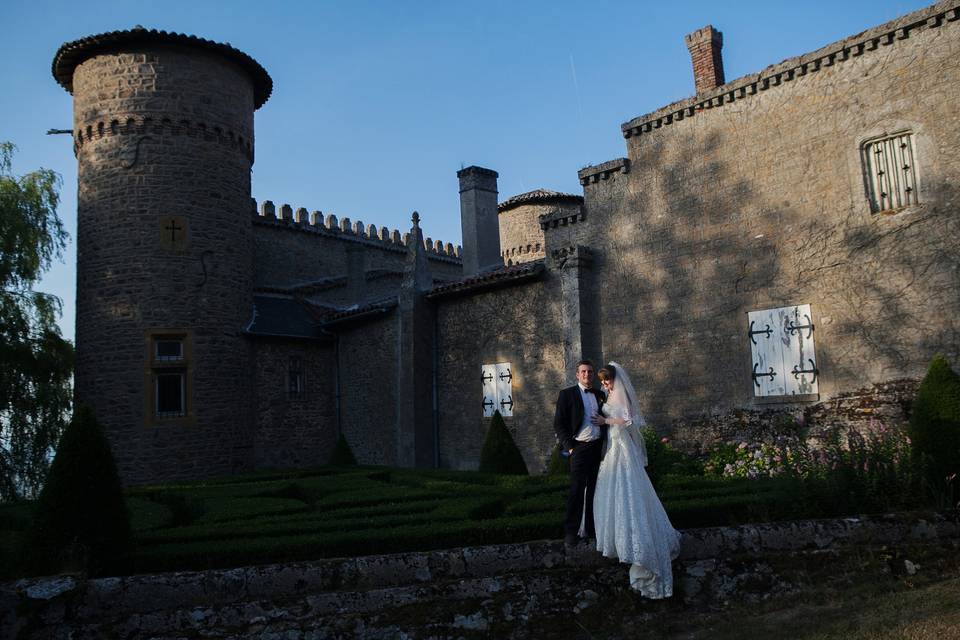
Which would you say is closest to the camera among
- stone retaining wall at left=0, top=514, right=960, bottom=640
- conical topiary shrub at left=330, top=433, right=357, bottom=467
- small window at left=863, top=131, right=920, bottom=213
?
stone retaining wall at left=0, top=514, right=960, bottom=640

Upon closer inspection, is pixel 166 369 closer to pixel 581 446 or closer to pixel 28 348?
pixel 28 348

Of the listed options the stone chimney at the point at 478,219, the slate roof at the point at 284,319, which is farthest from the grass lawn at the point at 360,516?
the stone chimney at the point at 478,219

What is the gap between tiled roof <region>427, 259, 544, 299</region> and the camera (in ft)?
54.2

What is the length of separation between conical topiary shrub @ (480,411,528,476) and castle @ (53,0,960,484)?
2.16 metres

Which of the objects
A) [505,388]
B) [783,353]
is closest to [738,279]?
[783,353]

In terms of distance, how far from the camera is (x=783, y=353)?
13.1m

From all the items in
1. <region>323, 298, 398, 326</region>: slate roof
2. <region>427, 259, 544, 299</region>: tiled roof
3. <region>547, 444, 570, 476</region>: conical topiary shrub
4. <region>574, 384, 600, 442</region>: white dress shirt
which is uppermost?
<region>427, 259, 544, 299</region>: tiled roof

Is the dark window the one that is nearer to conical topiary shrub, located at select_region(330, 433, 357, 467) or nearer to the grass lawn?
conical topiary shrub, located at select_region(330, 433, 357, 467)

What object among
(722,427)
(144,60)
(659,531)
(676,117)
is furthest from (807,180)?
(144,60)

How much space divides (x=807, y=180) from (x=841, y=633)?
9.04m

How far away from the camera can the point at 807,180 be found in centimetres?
1308

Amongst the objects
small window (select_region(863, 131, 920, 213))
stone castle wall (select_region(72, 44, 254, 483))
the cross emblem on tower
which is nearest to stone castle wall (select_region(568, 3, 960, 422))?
small window (select_region(863, 131, 920, 213))

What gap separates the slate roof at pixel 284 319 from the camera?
19656 millimetres

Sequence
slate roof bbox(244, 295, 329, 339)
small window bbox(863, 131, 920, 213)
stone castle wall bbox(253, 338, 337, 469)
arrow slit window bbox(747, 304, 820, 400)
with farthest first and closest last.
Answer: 1. slate roof bbox(244, 295, 329, 339)
2. stone castle wall bbox(253, 338, 337, 469)
3. arrow slit window bbox(747, 304, 820, 400)
4. small window bbox(863, 131, 920, 213)
